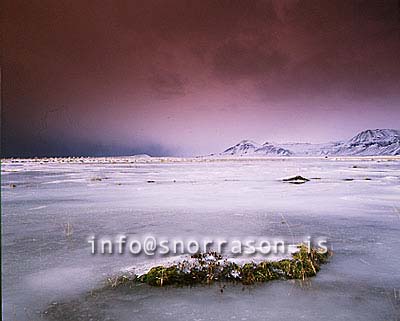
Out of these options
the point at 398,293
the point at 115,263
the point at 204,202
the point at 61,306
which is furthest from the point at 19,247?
the point at 204,202

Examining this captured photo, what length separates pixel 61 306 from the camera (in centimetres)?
596

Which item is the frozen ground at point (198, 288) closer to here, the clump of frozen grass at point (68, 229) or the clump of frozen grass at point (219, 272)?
the clump of frozen grass at point (68, 229)

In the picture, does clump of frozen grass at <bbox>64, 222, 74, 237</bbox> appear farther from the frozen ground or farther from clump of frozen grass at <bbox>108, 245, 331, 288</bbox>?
clump of frozen grass at <bbox>108, 245, 331, 288</bbox>

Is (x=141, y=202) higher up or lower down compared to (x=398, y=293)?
higher up

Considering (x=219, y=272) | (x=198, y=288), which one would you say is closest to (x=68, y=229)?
(x=219, y=272)

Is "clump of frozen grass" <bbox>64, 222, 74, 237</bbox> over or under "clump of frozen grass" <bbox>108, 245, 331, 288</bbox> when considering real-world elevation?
over

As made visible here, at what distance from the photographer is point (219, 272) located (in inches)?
287

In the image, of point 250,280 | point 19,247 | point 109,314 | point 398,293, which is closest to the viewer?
point 109,314

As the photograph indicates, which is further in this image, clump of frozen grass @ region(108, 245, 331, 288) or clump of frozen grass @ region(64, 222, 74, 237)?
clump of frozen grass @ region(64, 222, 74, 237)

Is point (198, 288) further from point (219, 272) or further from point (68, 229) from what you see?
point (68, 229)

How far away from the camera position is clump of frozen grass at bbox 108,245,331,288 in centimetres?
701

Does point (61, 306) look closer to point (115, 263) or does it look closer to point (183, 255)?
point (115, 263)

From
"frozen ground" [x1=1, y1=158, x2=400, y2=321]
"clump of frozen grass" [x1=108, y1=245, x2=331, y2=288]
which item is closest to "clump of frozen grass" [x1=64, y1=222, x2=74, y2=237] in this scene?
"frozen ground" [x1=1, y1=158, x2=400, y2=321]

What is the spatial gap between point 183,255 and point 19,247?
4123mm
